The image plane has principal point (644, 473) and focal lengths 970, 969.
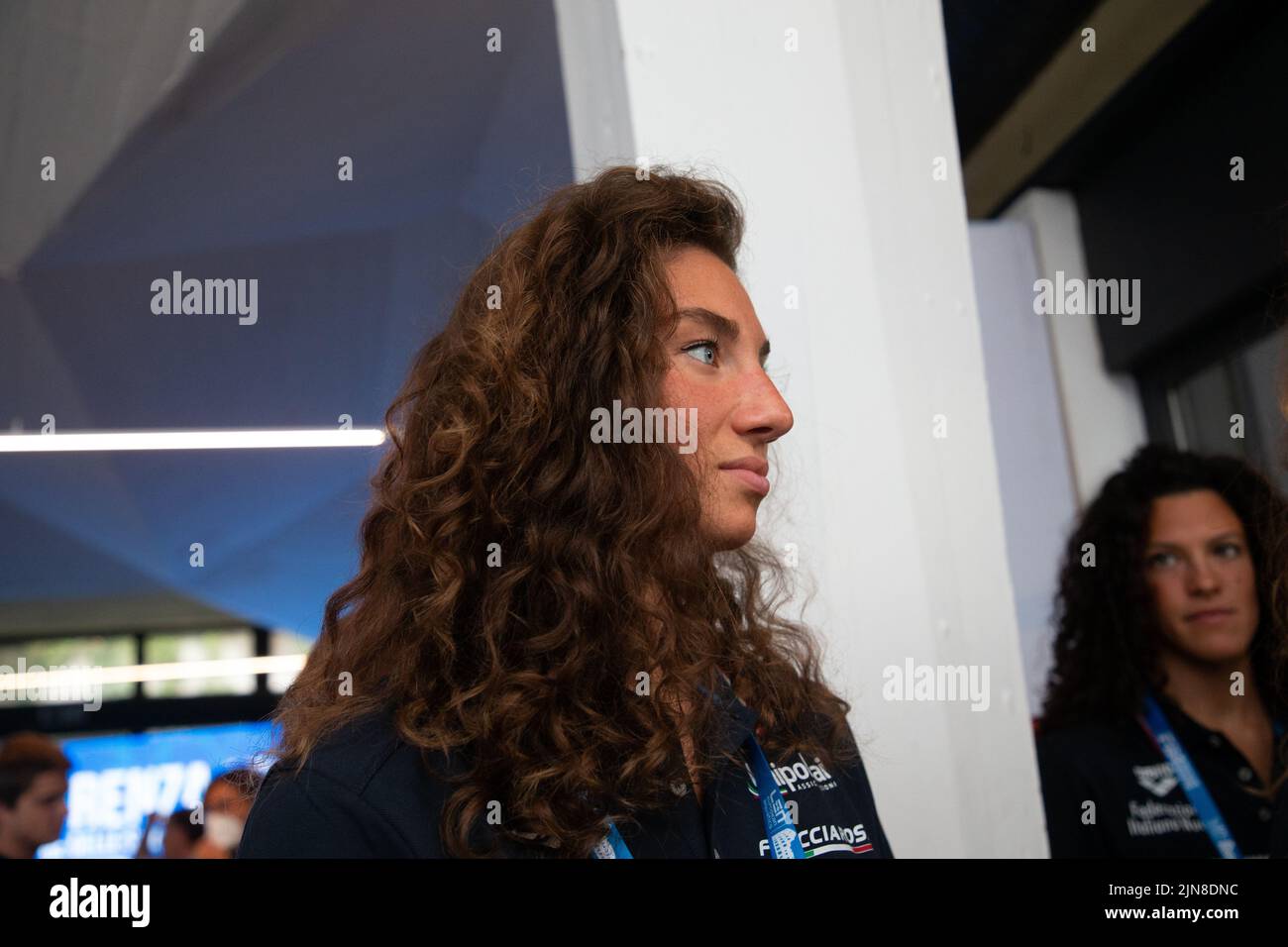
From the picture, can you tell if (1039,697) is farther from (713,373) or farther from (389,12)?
(389,12)

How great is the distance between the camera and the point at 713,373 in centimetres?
131

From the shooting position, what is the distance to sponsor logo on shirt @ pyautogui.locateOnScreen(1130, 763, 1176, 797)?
186 cm

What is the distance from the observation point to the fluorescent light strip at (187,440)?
234cm

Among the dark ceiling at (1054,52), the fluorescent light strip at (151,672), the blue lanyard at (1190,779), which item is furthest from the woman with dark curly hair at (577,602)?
the dark ceiling at (1054,52)

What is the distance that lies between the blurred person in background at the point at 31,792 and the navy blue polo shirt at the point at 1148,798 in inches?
85.9

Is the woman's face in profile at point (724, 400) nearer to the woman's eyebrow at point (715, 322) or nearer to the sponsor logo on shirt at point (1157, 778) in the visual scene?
the woman's eyebrow at point (715, 322)

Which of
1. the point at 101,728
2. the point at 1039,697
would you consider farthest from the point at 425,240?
the point at 1039,697

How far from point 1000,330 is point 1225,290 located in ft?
1.89

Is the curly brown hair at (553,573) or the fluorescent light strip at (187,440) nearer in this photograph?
the curly brown hair at (553,573)

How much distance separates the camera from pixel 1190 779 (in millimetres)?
1850

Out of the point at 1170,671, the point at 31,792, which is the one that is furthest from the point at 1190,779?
the point at 31,792

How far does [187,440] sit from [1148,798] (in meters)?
2.46

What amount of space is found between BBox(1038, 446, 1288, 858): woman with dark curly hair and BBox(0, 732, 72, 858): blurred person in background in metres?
2.19

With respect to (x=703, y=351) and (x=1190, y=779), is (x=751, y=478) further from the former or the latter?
(x=1190, y=779)
